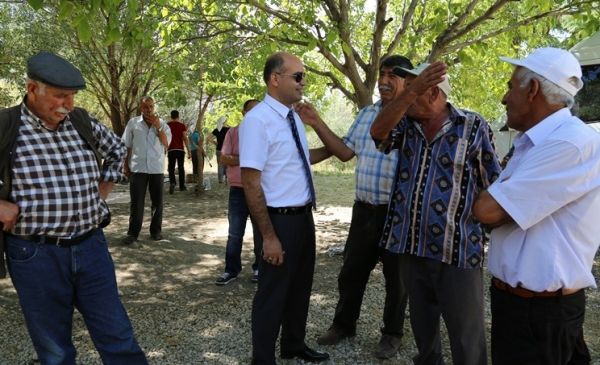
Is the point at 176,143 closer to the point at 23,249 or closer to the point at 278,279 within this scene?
the point at 278,279

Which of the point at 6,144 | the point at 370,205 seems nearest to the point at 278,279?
the point at 370,205

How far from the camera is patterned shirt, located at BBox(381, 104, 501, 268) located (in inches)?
98.3

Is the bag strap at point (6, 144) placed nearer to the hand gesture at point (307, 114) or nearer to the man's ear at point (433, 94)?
the hand gesture at point (307, 114)

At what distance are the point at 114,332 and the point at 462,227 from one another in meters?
1.83

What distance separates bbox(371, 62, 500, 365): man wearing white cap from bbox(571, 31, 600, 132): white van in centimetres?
568

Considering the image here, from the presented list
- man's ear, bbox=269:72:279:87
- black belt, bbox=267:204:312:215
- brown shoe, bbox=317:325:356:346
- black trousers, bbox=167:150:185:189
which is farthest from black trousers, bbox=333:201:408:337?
black trousers, bbox=167:150:185:189

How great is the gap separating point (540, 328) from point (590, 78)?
22.0 feet

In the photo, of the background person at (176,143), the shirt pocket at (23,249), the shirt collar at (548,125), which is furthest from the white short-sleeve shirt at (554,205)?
the background person at (176,143)

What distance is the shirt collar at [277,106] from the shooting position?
3.06 meters

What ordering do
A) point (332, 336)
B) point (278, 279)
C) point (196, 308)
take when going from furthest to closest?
point (196, 308), point (332, 336), point (278, 279)

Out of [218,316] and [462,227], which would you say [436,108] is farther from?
[218,316]

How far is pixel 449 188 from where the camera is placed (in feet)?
8.21

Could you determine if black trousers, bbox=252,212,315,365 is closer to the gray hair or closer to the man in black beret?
the man in black beret

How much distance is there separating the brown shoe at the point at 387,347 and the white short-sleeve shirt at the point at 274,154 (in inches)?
47.8
